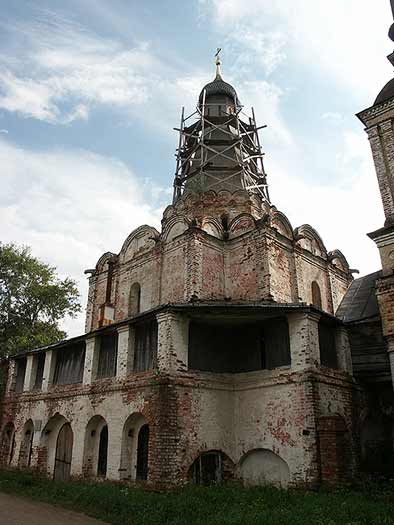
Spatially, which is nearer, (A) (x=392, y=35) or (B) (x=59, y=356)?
(A) (x=392, y=35)

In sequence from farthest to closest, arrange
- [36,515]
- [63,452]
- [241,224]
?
[241,224]
[63,452]
[36,515]

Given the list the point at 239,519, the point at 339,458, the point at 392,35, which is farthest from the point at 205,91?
the point at 239,519

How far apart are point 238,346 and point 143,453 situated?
161 inches

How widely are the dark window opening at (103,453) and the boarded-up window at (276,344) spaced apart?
5.59 meters

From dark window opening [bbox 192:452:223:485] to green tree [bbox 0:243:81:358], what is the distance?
15384 mm

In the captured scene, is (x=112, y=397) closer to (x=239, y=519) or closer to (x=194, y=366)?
(x=194, y=366)

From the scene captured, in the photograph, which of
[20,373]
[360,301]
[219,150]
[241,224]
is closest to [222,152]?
[219,150]

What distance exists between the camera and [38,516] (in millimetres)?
9148

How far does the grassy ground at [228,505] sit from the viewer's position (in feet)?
24.6

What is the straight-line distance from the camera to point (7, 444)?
58.8 feet

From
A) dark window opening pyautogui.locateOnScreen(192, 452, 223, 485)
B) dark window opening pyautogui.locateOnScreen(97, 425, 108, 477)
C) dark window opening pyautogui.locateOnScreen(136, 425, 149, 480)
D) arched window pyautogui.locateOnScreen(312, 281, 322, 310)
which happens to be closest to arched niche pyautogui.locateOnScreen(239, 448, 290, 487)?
dark window opening pyautogui.locateOnScreen(192, 452, 223, 485)

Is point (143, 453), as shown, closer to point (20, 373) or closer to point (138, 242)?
point (20, 373)

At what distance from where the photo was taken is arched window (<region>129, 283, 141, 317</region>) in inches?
739

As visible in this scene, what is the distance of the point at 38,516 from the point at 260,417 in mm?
5840
